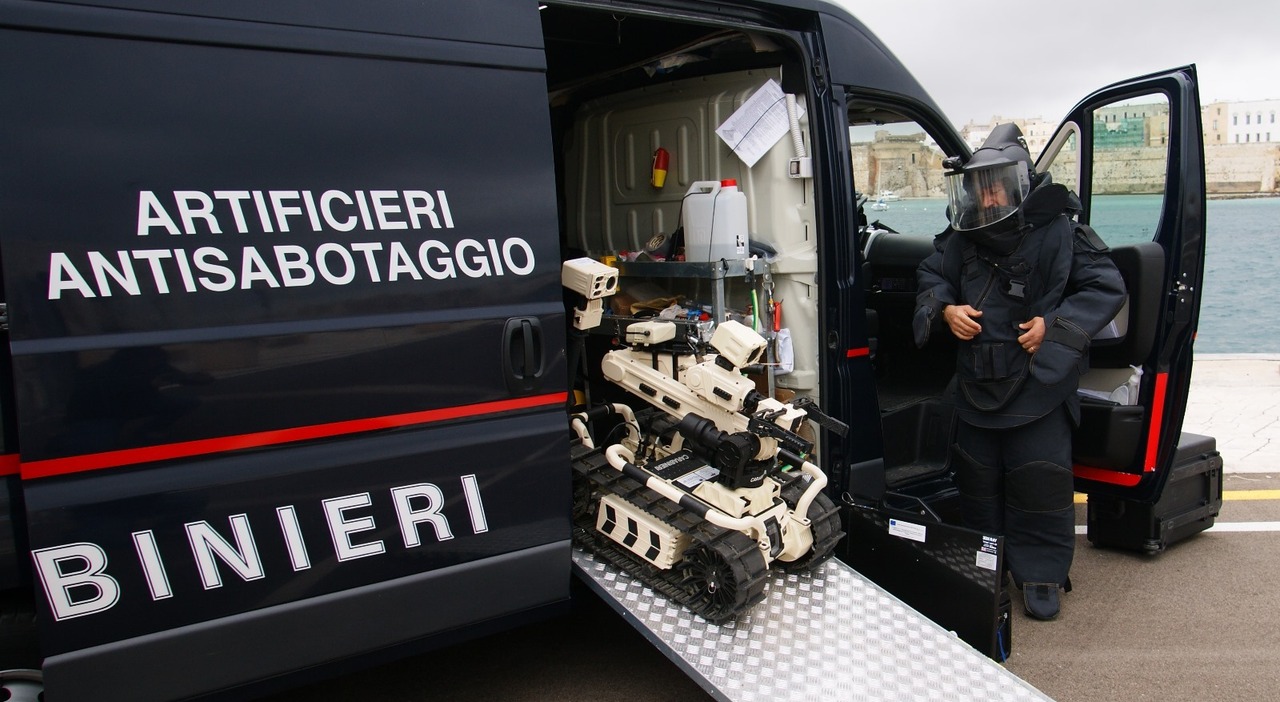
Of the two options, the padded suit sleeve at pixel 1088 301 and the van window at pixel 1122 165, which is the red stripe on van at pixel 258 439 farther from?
the van window at pixel 1122 165

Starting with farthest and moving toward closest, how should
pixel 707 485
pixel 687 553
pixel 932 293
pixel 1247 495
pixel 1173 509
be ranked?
pixel 1247 495
pixel 1173 509
pixel 932 293
pixel 707 485
pixel 687 553

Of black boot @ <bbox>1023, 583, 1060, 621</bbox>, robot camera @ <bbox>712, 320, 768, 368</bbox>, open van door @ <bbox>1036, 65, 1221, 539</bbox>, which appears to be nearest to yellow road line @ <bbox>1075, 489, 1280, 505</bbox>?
open van door @ <bbox>1036, 65, 1221, 539</bbox>

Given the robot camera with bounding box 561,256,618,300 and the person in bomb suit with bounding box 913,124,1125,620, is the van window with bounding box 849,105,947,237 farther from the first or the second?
the robot camera with bounding box 561,256,618,300

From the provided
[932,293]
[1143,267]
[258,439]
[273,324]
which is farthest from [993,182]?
[258,439]

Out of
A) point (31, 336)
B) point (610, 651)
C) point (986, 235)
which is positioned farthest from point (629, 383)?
point (31, 336)

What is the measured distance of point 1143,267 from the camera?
145 inches

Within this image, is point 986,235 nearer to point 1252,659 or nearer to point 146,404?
point 1252,659

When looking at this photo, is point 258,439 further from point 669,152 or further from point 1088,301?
point 1088,301

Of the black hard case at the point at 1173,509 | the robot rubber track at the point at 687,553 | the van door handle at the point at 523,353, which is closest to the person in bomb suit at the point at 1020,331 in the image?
the black hard case at the point at 1173,509

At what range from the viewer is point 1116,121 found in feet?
13.6

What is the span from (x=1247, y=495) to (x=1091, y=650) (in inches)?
104

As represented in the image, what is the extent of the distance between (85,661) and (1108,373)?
395 centimetres

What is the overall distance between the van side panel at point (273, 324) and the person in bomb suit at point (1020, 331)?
186 cm

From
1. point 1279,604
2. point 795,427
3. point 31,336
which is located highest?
point 31,336
